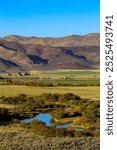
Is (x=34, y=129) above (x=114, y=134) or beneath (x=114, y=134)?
beneath

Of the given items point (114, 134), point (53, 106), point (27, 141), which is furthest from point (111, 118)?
point (53, 106)

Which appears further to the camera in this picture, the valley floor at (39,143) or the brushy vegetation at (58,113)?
the brushy vegetation at (58,113)

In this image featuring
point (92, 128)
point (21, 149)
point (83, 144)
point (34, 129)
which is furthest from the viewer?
point (92, 128)

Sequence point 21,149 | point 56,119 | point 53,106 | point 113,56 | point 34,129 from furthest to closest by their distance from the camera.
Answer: point 53,106
point 56,119
point 34,129
point 21,149
point 113,56

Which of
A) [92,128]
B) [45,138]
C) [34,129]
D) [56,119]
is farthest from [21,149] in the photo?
[56,119]

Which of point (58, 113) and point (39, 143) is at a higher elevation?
point (58, 113)

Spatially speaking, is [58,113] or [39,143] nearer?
[39,143]

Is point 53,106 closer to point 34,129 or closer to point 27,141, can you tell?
point 34,129

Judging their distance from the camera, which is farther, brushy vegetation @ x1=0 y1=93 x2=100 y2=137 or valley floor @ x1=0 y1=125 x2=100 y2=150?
brushy vegetation @ x1=0 y1=93 x2=100 y2=137

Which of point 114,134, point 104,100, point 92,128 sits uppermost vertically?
point 104,100

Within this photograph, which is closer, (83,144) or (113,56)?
(113,56)
